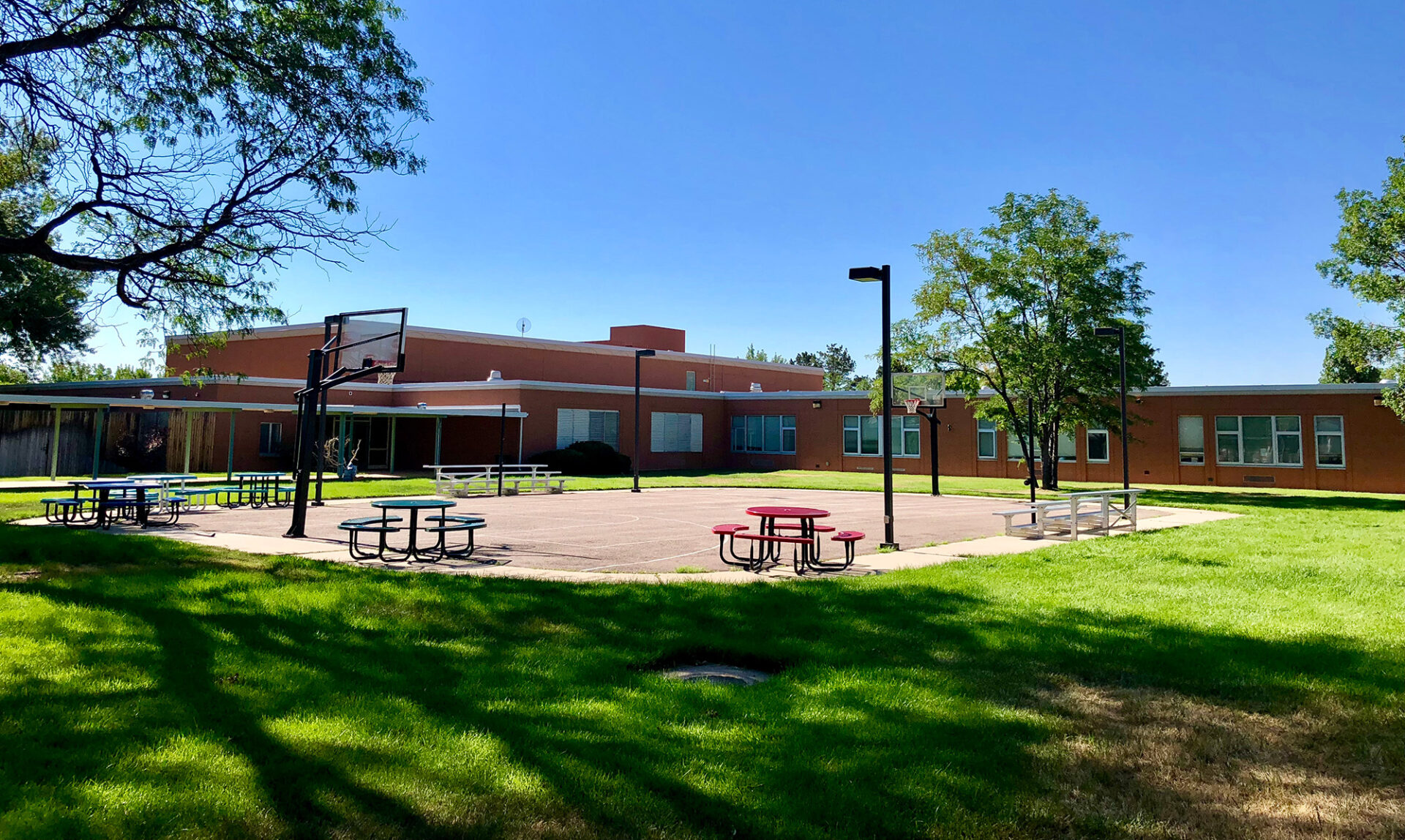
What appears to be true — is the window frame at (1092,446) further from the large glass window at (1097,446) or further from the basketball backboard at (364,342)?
the basketball backboard at (364,342)

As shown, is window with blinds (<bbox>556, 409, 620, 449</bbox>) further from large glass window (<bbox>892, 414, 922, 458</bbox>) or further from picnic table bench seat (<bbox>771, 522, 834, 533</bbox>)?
picnic table bench seat (<bbox>771, 522, 834, 533</bbox>)

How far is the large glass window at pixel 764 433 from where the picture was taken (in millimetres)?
45125

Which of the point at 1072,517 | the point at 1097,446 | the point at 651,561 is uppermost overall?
the point at 1097,446

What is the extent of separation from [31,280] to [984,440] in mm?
33960

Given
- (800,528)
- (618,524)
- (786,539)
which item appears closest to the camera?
(786,539)

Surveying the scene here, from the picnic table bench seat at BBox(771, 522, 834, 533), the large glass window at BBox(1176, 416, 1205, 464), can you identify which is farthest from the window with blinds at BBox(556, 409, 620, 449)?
the large glass window at BBox(1176, 416, 1205, 464)

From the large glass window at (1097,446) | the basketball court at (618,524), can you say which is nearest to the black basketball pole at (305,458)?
the basketball court at (618,524)

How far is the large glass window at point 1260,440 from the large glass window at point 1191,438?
1.69 ft

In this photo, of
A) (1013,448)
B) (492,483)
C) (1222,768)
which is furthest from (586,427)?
(1222,768)

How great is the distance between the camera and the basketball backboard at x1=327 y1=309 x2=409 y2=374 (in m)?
16.9

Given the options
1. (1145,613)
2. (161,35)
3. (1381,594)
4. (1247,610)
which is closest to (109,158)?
(161,35)

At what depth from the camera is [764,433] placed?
151 feet

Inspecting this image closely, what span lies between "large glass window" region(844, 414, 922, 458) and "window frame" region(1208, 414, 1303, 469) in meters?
12.2

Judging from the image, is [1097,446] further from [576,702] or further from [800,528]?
[576,702]
